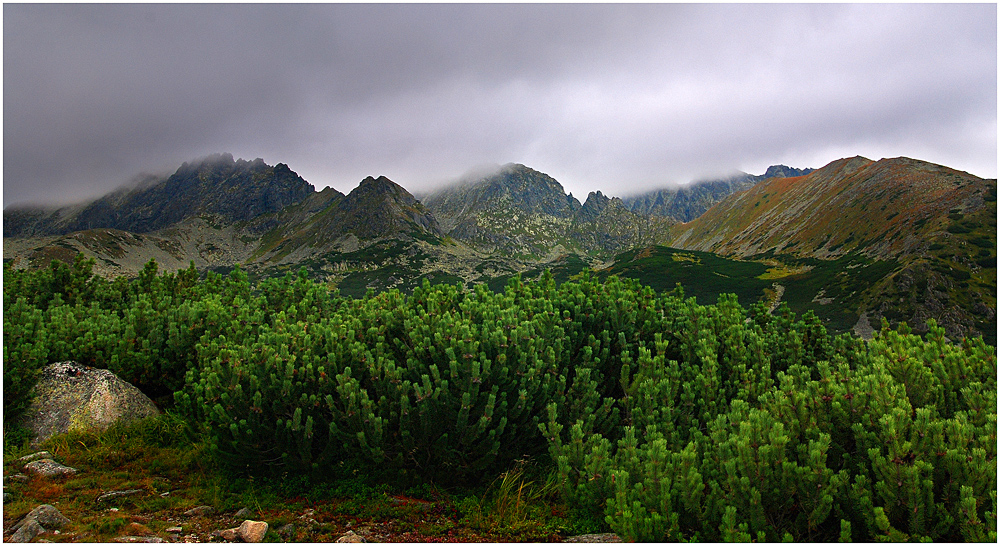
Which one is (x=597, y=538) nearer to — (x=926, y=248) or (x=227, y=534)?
(x=227, y=534)

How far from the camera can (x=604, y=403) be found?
9.39 metres

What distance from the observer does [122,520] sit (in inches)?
282

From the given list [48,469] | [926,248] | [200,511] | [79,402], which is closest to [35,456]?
[48,469]

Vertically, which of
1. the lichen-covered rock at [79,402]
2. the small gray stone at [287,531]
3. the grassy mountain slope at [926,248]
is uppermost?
the grassy mountain slope at [926,248]

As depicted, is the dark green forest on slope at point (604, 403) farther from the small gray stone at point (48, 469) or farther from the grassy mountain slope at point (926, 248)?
the grassy mountain slope at point (926, 248)

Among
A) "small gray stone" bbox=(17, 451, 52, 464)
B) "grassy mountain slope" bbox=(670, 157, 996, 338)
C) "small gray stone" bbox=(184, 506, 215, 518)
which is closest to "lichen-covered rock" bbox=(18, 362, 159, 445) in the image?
"small gray stone" bbox=(17, 451, 52, 464)

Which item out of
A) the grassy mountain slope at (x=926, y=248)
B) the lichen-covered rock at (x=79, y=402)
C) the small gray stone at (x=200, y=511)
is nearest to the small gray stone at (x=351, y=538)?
the small gray stone at (x=200, y=511)

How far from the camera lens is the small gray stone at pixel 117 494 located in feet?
26.7

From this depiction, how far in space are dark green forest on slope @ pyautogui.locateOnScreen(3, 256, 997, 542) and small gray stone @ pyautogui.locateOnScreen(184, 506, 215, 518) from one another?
92 centimetres

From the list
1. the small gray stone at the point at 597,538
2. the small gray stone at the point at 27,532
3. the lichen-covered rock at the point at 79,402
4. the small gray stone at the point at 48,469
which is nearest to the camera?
the small gray stone at the point at 27,532

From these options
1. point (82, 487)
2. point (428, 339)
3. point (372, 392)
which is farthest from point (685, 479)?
point (82, 487)

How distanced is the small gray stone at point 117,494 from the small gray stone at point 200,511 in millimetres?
1447

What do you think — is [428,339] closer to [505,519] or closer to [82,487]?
[505,519]

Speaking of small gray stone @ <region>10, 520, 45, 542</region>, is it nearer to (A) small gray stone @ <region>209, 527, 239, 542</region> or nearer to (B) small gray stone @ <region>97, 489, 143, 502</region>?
(B) small gray stone @ <region>97, 489, 143, 502</region>
